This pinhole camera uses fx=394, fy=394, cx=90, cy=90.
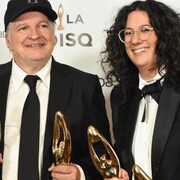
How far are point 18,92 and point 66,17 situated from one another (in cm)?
49

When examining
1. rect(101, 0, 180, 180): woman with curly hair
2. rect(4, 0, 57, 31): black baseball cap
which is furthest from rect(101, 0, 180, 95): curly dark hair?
rect(4, 0, 57, 31): black baseball cap

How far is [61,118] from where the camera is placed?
95 cm

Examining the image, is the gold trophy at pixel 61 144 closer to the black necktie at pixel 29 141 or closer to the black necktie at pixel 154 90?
the black necktie at pixel 29 141

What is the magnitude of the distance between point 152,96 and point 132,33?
Result: 19 centimetres

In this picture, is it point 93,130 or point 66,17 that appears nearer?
point 93,130

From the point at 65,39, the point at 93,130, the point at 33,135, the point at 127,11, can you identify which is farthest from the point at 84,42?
the point at 93,130

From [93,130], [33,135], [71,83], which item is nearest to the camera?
[93,130]

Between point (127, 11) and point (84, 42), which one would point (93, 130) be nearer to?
point (127, 11)

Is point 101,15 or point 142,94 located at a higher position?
point 101,15

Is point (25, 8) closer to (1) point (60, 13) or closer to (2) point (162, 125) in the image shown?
(1) point (60, 13)

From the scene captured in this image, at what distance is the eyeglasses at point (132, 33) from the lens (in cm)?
112

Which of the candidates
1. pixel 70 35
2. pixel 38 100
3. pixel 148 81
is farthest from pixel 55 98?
pixel 70 35

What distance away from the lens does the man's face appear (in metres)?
1.17

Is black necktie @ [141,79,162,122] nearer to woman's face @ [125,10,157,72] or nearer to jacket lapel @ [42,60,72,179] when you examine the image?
woman's face @ [125,10,157,72]
